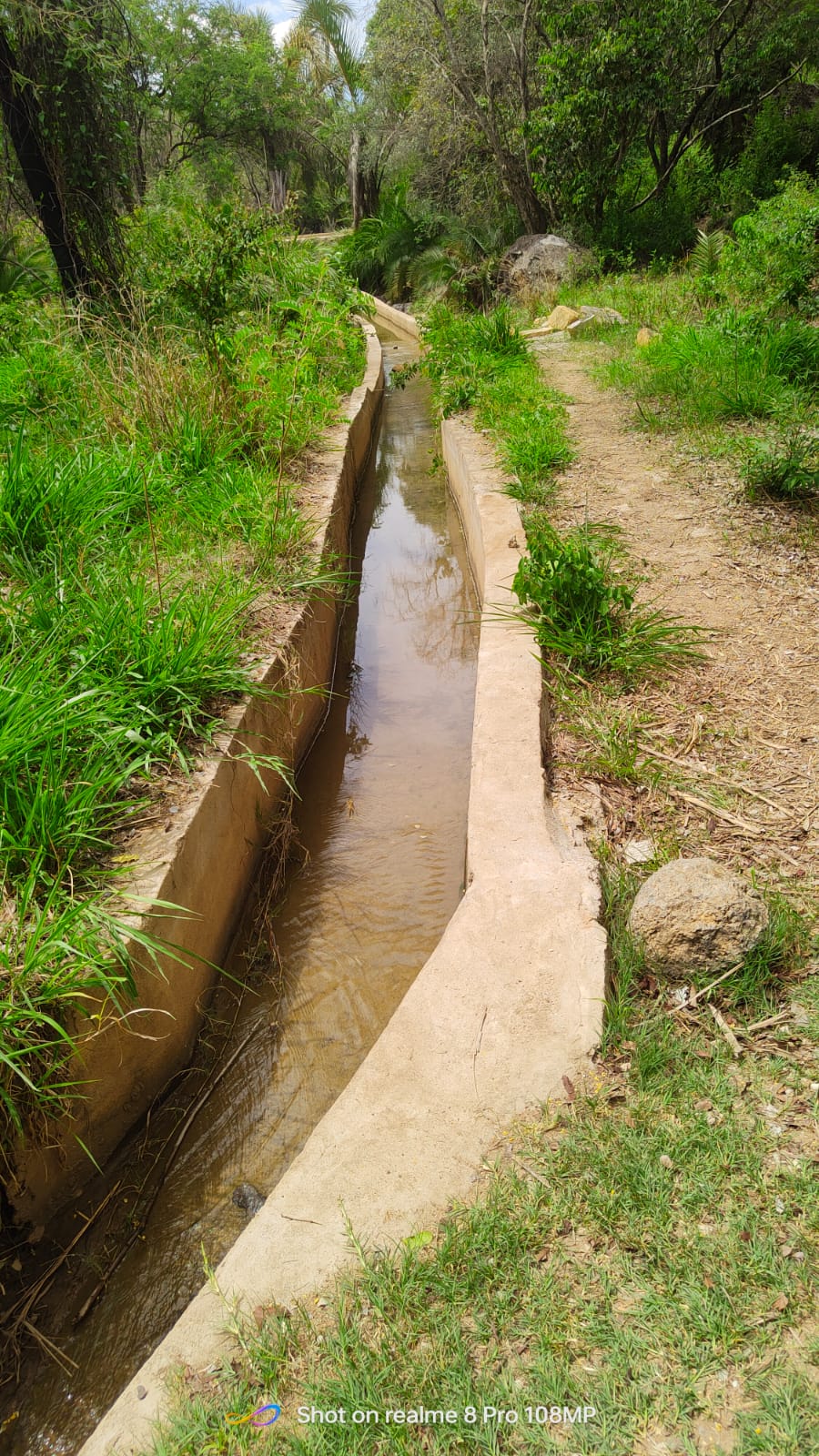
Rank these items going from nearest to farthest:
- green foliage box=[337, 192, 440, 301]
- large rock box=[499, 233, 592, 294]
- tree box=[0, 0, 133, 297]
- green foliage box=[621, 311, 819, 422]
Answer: green foliage box=[621, 311, 819, 422] < tree box=[0, 0, 133, 297] < large rock box=[499, 233, 592, 294] < green foliage box=[337, 192, 440, 301]

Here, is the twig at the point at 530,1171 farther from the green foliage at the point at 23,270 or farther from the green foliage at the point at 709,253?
the green foliage at the point at 709,253

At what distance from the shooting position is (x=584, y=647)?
11.1 feet

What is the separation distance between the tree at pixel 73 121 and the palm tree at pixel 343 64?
16.3 m

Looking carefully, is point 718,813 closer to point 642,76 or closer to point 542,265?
point 542,265

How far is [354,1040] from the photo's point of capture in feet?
8.16

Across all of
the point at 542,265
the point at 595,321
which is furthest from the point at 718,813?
the point at 542,265

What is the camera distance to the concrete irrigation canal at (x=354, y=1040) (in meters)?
1.66

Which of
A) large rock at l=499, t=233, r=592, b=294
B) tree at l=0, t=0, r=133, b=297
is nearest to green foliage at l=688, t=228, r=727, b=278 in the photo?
large rock at l=499, t=233, r=592, b=294

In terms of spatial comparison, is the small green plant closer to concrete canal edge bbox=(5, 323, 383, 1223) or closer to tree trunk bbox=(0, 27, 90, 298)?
concrete canal edge bbox=(5, 323, 383, 1223)

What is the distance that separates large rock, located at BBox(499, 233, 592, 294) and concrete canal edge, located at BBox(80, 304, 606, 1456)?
1074 cm

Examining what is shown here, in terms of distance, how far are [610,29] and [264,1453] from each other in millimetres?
13753

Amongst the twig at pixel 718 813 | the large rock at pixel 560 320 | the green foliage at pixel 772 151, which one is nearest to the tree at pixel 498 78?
the green foliage at pixel 772 151

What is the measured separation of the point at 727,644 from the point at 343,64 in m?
26.2

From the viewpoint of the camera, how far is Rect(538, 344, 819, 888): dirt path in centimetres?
Result: 256
